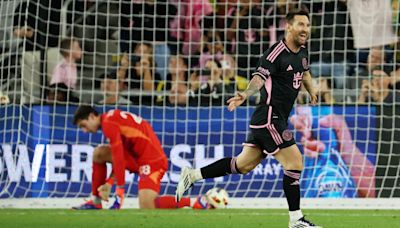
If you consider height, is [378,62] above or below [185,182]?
above

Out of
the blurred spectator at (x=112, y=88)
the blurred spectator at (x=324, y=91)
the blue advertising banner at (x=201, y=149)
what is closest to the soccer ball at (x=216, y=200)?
the blue advertising banner at (x=201, y=149)

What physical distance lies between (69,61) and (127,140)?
10.9 feet

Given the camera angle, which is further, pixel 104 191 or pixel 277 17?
pixel 277 17

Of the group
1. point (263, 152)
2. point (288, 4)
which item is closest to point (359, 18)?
point (288, 4)

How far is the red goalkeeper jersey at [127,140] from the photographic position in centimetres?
1164

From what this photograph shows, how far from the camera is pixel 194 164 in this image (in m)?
14.0

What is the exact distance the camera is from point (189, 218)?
1005 cm

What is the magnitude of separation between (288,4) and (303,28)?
719 cm

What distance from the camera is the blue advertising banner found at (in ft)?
45.0

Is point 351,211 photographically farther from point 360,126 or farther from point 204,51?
point 204,51

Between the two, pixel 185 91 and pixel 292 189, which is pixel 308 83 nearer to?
pixel 292 189

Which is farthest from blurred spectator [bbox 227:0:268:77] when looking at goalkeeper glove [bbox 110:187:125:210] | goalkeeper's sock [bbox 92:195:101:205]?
goalkeeper glove [bbox 110:187:125:210]

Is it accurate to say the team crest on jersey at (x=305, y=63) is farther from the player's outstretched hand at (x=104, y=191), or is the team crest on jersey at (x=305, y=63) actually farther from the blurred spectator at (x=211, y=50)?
the blurred spectator at (x=211, y=50)

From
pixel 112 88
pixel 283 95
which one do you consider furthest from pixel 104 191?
pixel 283 95
